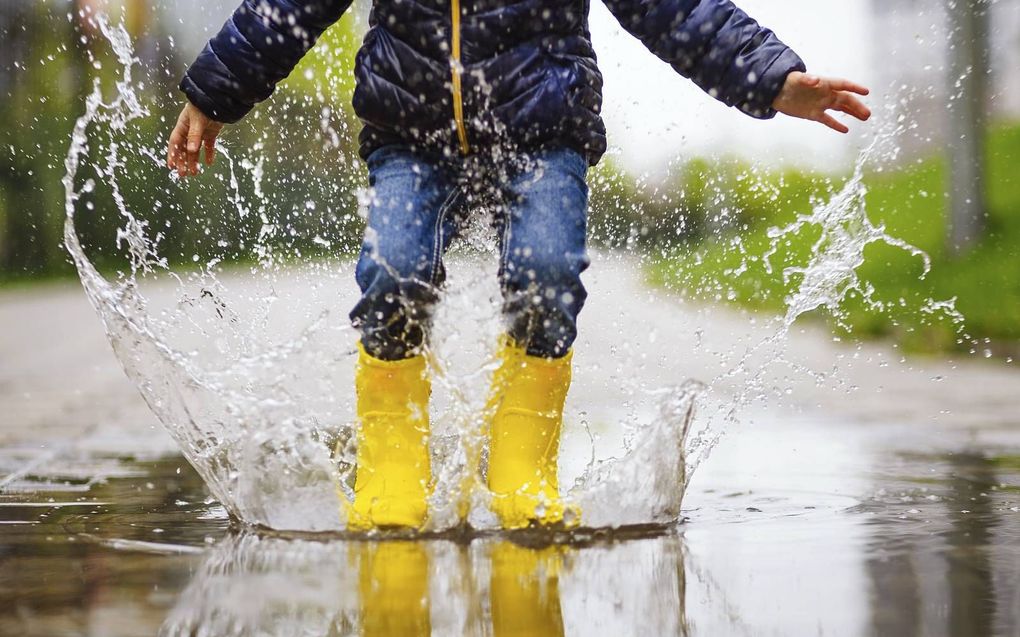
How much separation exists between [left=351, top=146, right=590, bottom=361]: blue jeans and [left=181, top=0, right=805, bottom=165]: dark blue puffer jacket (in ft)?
0.21

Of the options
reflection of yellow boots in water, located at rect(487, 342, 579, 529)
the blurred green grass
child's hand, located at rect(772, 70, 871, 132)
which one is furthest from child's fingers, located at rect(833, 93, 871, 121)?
the blurred green grass

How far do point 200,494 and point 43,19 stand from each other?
25.2m

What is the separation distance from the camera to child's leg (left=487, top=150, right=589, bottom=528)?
277 centimetres

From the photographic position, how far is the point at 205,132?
3.23m

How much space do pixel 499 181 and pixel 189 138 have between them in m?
0.79

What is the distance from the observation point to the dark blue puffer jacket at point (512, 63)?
9.27ft

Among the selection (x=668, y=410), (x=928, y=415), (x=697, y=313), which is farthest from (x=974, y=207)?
(x=668, y=410)

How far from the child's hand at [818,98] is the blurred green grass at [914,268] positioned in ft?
15.3

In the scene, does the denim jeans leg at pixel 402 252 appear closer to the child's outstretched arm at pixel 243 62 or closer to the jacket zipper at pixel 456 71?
the jacket zipper at pixel 456 71

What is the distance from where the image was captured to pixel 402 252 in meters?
2.76

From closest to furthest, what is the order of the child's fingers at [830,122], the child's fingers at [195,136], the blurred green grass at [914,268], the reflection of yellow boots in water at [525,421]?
the reflection of yellow boots in water at [525,421]
the child's fingers at [830,122]
the child's fingers at [195,136]
the blurred green grass at [914,268]

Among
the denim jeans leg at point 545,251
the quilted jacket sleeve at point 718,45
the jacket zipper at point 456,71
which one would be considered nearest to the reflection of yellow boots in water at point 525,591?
the denim jeans leg at point 545,251

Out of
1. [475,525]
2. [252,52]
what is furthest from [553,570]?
[252,52]

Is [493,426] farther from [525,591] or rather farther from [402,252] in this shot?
[525,591]
